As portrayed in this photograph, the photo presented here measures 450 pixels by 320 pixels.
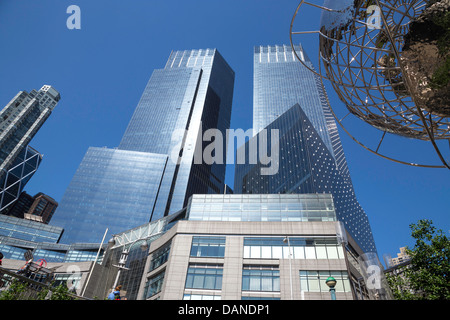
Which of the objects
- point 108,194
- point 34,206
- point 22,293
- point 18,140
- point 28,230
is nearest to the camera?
point 22,293

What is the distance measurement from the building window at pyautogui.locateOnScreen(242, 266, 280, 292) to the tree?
9.92m

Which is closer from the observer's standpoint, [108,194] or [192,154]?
[108,194]

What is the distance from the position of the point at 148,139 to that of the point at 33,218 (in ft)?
167

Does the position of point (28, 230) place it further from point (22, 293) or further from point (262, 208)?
point (22, 293)

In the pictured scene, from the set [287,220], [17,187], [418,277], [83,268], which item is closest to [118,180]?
[17,187]

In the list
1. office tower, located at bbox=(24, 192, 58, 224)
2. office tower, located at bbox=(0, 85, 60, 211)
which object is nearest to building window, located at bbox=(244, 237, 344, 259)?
office tower, located at bbox=(0, 85, 60, 211)

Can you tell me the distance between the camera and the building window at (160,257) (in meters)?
31.0

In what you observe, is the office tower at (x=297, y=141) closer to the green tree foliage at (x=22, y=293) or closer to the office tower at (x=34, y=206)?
the green tree foliage at (x=22, y=293)

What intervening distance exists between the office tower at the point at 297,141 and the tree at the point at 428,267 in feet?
197

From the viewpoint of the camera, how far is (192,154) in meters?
118

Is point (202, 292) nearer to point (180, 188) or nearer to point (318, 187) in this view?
point (318, 187)

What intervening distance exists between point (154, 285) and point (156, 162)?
83.1 m

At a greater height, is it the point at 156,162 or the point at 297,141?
the point at 297,141

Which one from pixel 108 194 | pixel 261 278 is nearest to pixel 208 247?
pixel 261 278
